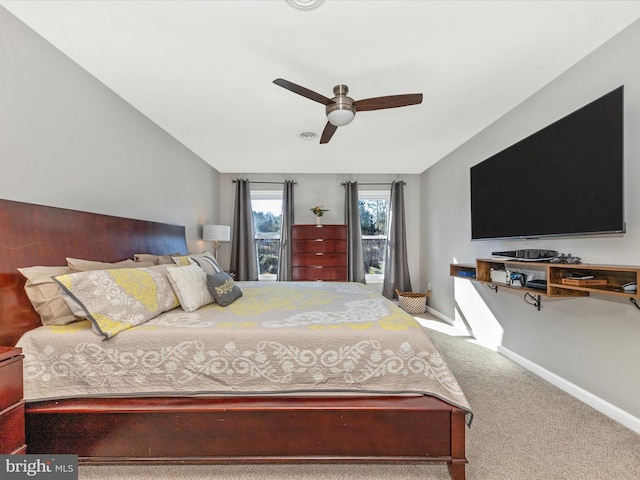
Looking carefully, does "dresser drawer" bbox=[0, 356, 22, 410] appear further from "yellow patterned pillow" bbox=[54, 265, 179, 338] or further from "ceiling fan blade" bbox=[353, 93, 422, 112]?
"ceiling fan blade" bbox=[353, 93, 422, 112]

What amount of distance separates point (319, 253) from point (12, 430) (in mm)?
4009

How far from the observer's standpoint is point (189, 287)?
6.82 feet

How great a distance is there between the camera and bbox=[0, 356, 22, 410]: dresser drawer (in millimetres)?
1297

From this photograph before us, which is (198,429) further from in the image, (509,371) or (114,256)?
(509,371)

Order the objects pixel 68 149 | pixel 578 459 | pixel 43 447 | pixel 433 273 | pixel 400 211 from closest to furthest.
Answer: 1. pixel 43 447
2. pixel 578 459
3. pixel 68 149
4. pixel 433 273
5. pixel 400 211

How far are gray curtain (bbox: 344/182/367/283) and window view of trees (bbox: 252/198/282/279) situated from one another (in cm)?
126

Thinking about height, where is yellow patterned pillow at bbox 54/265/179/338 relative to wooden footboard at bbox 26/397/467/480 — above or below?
above

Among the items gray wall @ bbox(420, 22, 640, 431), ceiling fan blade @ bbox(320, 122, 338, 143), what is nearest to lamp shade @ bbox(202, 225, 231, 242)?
ceiling fan blade @ bbox(320, 122, 338, 143)

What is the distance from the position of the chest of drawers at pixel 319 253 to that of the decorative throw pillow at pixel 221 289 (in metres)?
2.69

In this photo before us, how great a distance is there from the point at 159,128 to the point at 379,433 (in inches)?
136

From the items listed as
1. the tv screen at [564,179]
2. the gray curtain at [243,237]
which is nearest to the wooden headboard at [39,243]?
the gray curtain at [243,237]

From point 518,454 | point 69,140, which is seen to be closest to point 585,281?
Answer: point 518,454

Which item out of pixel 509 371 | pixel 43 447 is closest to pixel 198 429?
pixel 43 447

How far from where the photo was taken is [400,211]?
5492mm
